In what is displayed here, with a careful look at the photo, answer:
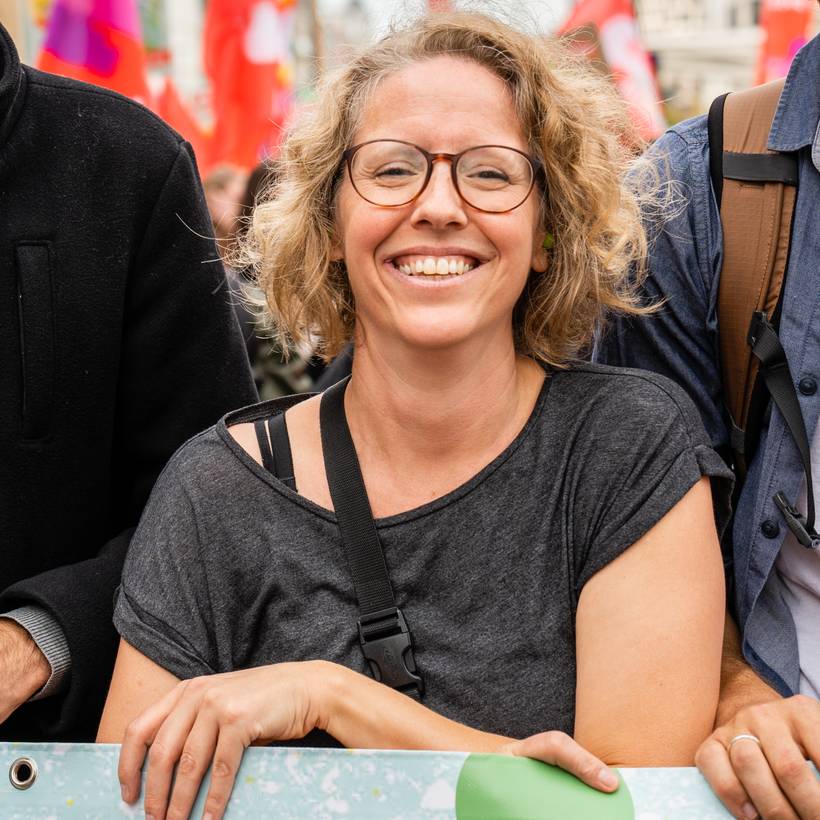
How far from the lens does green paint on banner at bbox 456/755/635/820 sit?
1.60 metres

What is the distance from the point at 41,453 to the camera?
225 cm

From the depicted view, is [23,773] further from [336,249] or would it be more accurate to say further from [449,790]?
[336,249]

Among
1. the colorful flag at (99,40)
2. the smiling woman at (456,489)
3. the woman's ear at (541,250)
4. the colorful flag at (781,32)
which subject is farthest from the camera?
the colorful flag at (781,32)

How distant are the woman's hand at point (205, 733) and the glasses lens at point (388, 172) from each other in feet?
2.84

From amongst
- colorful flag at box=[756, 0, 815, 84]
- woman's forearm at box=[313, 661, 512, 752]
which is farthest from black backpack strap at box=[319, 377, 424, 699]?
colorful flag at box=[756, 0, 815, 84]

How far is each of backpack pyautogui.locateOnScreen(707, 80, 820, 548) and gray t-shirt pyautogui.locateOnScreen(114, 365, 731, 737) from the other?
0.22 meters

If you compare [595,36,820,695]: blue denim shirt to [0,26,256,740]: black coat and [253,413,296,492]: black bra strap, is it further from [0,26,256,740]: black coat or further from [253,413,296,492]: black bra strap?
[0,26,256,740]: black coat

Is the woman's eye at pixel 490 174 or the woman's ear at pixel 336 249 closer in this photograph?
the woman's eye at pixel 490 174

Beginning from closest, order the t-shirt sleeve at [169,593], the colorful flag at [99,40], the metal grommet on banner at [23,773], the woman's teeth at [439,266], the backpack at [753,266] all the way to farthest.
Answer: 1. the metal grommet on banner at [23,773]
2. the t-shirt sleeve at [169,593]
3. the woman's teeth at [439,266]
4. the backpack at [753,266]
5. the colorful flag at [99,40]

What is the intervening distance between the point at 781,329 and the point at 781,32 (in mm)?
7890

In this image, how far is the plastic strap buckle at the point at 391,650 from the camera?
76.9 inches

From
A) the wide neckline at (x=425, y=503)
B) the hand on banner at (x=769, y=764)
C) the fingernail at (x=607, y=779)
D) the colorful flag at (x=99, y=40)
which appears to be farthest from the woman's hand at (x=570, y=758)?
the colorful flag at (x=99, y=40)

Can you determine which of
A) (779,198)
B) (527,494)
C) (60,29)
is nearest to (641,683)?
(527,494)

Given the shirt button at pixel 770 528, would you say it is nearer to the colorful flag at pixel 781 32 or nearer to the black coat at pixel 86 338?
the black coat at pixel 86 338
